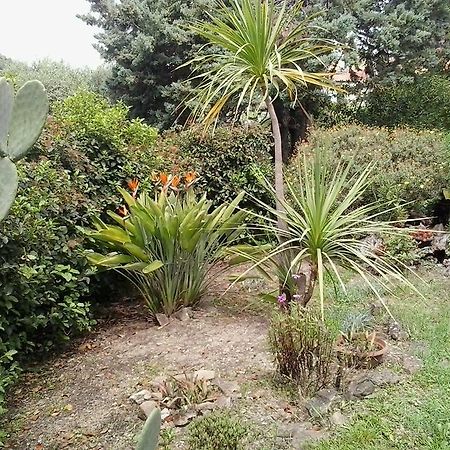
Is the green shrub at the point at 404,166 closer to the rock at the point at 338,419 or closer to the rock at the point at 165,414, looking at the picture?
the rock at the point at 338,419

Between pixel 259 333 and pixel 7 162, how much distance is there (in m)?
2.44

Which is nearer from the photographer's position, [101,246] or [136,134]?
[101,246]

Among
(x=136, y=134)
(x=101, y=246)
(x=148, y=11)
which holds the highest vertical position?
(x=148, y=11)

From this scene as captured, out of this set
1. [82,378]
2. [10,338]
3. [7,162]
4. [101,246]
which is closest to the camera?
[7,162]

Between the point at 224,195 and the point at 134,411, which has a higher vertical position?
the point at 224,195

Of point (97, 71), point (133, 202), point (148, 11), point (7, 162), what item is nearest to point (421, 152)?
point (133, 202)

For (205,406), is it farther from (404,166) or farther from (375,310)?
(404,166)

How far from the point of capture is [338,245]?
3.11m

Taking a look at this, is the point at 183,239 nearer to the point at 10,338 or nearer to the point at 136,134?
the point at 10,338

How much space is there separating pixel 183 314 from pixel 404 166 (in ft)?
11.6

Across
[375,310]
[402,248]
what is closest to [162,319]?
[375,310]

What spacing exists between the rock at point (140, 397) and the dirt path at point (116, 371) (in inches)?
Result: 1.4

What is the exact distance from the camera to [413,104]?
9.79 meters

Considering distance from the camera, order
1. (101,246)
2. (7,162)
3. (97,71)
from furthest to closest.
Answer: (97,71) → (101,246) → (7,162)
